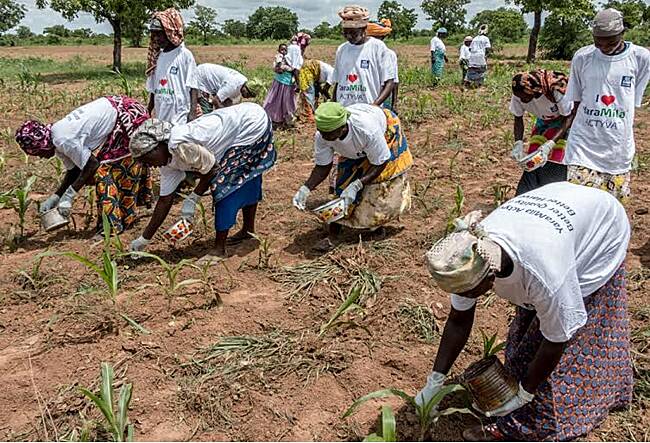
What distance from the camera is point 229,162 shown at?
3654mm

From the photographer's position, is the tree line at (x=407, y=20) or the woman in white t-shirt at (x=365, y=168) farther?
the tree line at (x=407, y=20)

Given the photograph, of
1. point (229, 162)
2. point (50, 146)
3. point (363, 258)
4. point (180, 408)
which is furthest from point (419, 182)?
point (180, 408)

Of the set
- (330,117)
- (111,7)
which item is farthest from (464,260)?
(111,7)

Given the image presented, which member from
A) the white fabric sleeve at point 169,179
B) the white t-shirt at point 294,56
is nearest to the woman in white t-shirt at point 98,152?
the white fabric sleeve at point 169,179

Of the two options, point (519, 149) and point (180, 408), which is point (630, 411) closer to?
point (180, 408)

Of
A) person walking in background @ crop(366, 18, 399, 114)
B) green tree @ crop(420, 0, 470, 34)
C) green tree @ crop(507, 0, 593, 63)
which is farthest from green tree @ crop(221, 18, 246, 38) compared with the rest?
person walking in background @ crop(366, 18, 399, 114)

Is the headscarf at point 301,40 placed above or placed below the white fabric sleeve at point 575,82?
above

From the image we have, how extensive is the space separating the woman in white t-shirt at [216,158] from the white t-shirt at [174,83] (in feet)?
3.04

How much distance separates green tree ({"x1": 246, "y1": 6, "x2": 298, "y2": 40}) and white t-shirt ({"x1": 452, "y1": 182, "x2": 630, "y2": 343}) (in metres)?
47.4

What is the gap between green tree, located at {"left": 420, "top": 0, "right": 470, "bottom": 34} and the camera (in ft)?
154

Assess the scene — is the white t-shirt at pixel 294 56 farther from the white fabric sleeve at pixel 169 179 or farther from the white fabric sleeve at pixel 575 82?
the white fabric sleeve at pixel 575 82

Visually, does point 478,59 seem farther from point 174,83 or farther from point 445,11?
point 445,11

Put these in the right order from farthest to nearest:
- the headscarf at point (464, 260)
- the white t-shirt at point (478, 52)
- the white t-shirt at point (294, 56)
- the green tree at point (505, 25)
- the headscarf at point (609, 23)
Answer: the green tree at point (505, 25)
the white t-shirt at point (478, 52)
the white t-shirt at point (294, 56)
the headscarf at point (609, 23)
the headscarf at point (464, 260)

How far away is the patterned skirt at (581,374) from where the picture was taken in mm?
2096
